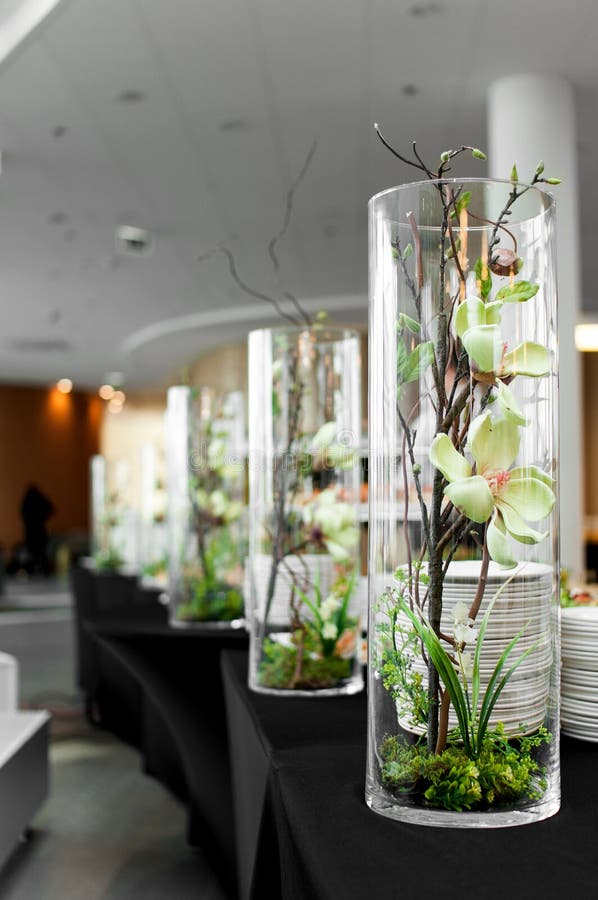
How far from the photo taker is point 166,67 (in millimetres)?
4770

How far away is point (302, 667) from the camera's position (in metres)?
2.04

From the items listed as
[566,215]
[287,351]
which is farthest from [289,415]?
[566,215]

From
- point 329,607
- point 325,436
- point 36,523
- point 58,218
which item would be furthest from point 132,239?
point 36,523

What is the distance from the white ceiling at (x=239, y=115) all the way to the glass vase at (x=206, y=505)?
A: 1810mm

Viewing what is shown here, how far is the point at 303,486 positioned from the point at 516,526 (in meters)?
1.05

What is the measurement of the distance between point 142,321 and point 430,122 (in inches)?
261

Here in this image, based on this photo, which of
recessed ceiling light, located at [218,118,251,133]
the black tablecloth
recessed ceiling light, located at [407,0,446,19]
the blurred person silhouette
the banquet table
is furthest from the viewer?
the blurred person silhouette

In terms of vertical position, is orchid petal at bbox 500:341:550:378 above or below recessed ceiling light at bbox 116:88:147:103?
below

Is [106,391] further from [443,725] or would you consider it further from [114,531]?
[443,725]

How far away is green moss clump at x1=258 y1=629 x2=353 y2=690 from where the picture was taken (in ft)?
6.64

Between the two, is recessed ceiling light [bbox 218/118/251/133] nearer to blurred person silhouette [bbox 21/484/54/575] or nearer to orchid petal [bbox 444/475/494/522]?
orchid petal [bbox 444/475/494/522]

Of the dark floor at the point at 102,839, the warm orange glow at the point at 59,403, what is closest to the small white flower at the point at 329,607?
the dark floor at the point at 102,839

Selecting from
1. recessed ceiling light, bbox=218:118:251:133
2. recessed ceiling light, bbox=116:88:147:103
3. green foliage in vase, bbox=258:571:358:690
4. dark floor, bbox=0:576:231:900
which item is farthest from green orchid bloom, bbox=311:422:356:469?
recessed ceiling light, bbox=218:118:251:133

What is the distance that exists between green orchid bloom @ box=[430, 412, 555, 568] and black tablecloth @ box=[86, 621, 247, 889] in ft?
Answer: 6.30
